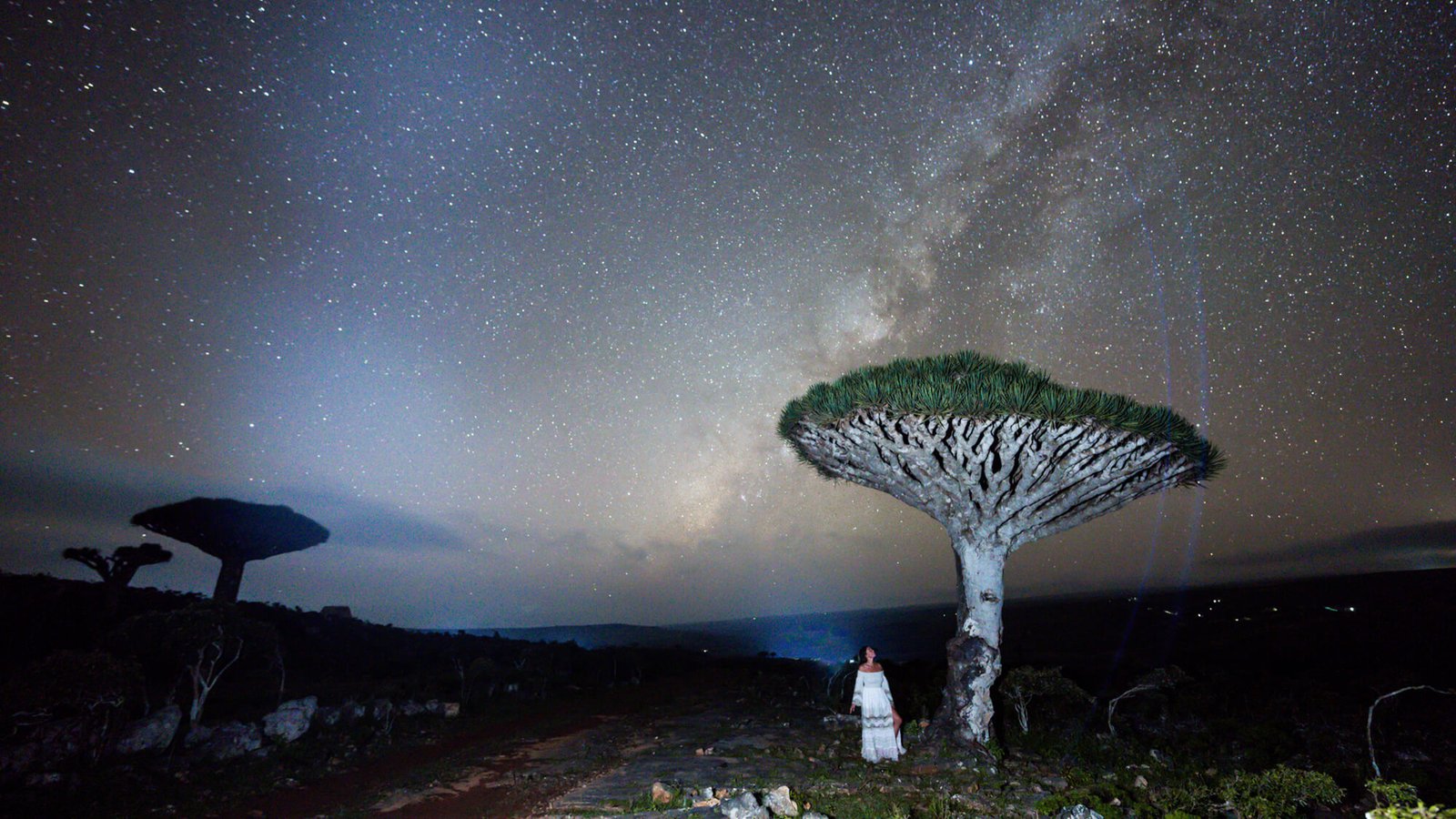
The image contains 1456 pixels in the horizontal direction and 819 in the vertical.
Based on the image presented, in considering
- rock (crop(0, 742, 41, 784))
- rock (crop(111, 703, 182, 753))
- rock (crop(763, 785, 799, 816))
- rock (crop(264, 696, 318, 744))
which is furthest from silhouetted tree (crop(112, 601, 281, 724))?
rock (crop(763, 785, 799, 816))

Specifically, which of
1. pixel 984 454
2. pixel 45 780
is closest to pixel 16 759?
pixel 45 780

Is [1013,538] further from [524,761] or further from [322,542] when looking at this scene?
[322,542]

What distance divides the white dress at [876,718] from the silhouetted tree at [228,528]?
4348 cm

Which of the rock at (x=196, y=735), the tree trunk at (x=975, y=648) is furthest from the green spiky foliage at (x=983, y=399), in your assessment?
the rock at (x=196, y=735)

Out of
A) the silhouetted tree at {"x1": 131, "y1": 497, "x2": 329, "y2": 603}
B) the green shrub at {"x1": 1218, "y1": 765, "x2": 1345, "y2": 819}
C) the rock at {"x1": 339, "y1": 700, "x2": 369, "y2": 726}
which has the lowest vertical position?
the green shrub at {"x1": 1218, "y1": 765, "x2": 1345, "y2": 819}

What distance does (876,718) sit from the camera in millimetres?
11703

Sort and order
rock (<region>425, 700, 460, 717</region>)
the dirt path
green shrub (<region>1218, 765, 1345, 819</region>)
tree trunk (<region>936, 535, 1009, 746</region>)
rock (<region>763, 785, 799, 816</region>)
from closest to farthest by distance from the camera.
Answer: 1. green shrub (<region>1218, 765, 1345, 819</region>)
2. rock (<region>763, 785, 799, 816</region>)
3. the dirt path
4. tree trunk (<region>936, 535, 1009, 746</region>)
5. rock (<region>425, 700, 460, 717</region>)

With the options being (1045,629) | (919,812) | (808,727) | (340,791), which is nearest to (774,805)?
(919,812)

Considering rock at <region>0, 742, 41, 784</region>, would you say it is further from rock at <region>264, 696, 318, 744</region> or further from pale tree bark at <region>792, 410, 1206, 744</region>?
pale tree bark at <region>792, 410, 1206, 744</region>

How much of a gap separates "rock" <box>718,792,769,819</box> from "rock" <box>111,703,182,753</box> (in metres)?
15.3

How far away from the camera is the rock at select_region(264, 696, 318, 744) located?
16.4 m

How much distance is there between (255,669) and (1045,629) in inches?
4395

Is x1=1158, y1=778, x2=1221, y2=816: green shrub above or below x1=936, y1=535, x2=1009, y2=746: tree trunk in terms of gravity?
below

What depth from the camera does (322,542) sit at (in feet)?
146
